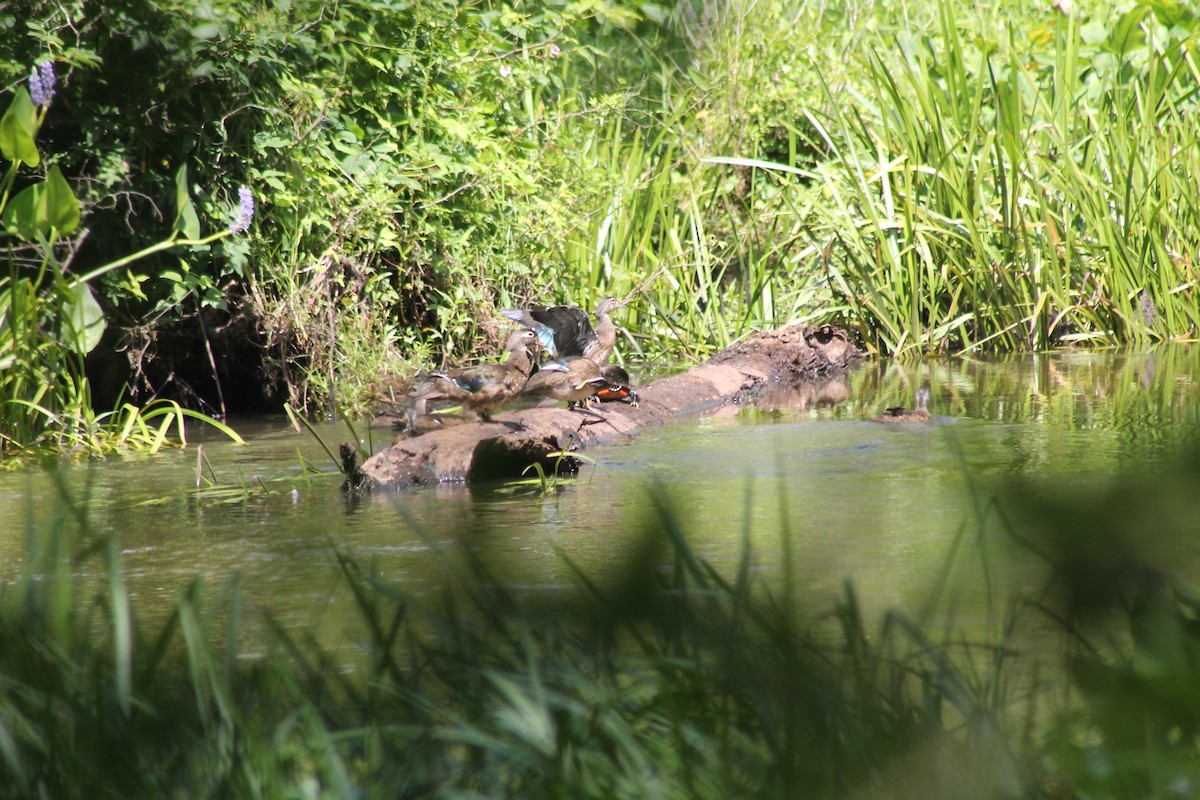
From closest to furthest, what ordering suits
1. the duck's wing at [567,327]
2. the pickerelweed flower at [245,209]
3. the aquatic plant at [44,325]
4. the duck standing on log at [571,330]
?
the aquatic plant at [44,325] < the pickerelweed flower at [245,209] < the duck standing on log at [571,330] < the duck's wing at [567,327]

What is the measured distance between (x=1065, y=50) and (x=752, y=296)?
2.58 metres

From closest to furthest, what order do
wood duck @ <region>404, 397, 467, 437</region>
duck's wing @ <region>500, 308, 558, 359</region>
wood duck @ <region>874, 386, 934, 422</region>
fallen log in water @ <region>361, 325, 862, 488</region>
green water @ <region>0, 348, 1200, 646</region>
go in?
green water @ <region>0, 348, 1200, 646</region> → fallen log in water @ <region>361, 325, 862, 488</region> → wood duck @ <region>404, 397, 467, 437</region> → wood duck @ <region>874, 386, 934, 422</region> → duck's wing @ <region>500, 308, 558, 359</region>

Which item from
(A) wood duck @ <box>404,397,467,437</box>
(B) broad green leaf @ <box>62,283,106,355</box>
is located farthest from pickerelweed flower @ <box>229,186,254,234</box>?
(A) wood duck @ <box>404,397,467,437</box>

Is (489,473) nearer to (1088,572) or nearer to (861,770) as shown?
(861,770)

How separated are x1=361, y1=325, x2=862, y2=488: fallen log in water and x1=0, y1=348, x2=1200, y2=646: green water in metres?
0.17

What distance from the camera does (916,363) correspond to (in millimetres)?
8000

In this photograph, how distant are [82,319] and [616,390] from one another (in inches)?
89.7

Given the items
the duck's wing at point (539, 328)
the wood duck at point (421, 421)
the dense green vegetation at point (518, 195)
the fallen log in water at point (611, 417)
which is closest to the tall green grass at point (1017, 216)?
the dense green vegetation at point (518, 195)

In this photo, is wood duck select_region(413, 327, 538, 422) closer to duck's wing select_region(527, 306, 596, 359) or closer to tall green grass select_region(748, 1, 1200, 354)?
duck's wing select_region(527, 306, 596, 359)

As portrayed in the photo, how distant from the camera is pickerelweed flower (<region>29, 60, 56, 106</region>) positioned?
4824 mm

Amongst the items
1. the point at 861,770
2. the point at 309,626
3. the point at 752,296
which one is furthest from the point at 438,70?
the point at 861,770

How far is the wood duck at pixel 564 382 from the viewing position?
17.4 ft

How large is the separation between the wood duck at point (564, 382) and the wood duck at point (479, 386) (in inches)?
4.2

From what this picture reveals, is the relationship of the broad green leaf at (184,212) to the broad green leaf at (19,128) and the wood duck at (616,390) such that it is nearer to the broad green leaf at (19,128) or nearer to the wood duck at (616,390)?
the broad green leaf at (19,128)
